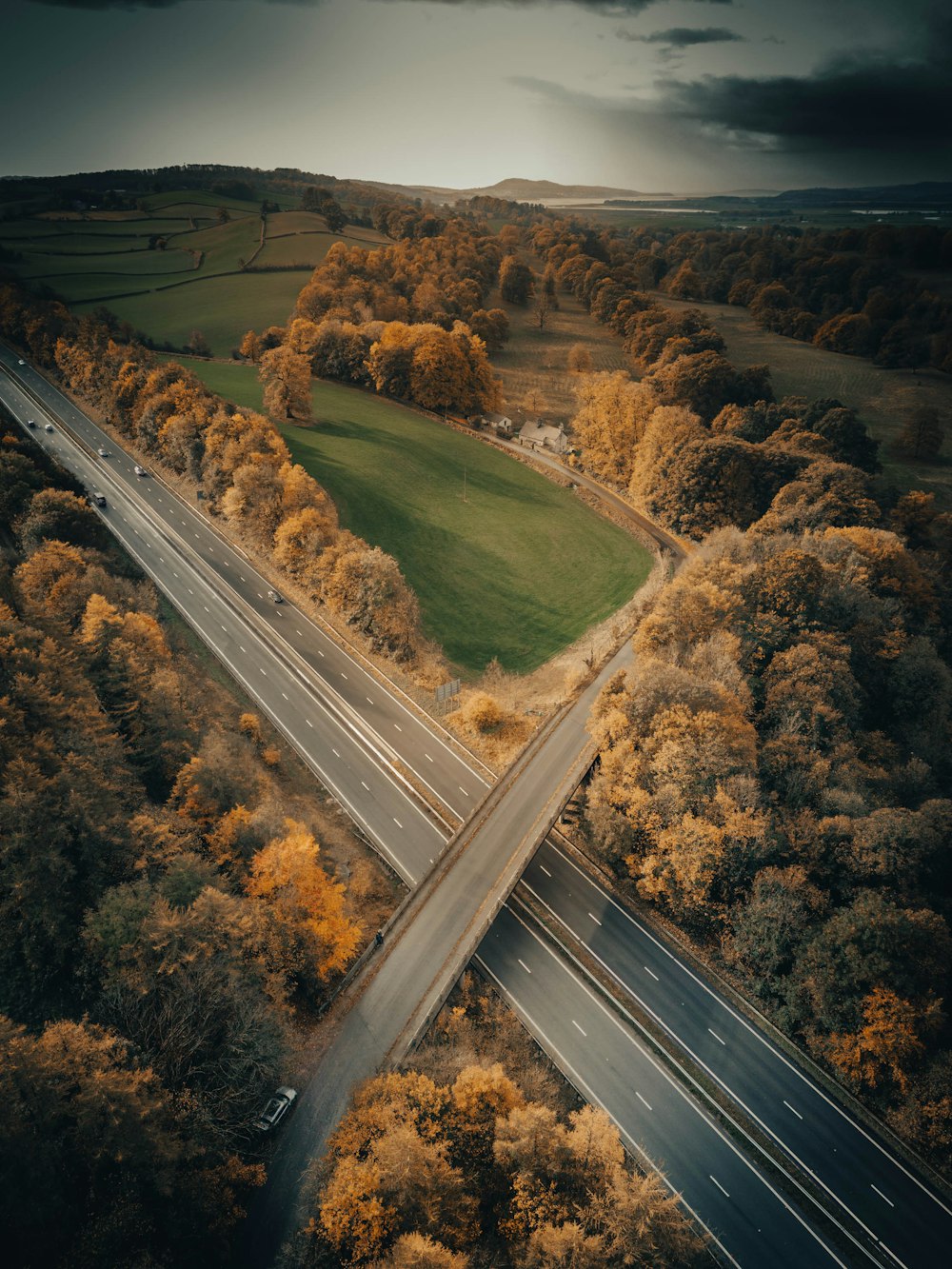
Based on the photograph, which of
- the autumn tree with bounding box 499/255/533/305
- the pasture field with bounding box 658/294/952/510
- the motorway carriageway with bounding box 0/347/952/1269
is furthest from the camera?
the autumn tree with bounding box 499/255/533/305

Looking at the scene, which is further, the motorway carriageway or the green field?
the green field

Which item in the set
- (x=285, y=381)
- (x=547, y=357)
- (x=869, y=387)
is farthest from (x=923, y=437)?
(x=285, y=381)

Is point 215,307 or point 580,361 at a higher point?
point 215,307

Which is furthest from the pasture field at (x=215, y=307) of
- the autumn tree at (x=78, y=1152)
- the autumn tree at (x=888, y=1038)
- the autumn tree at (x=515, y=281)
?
the autumn tree at (x=888, y=1038)

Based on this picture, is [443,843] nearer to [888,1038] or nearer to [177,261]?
[888,1038]

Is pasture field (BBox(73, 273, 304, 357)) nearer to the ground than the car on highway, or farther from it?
farther from it

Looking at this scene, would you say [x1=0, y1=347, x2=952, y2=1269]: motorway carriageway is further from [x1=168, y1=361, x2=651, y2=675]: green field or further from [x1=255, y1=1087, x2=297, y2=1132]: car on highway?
[x1=168, y1=361, x2=651, y2=675]: green field

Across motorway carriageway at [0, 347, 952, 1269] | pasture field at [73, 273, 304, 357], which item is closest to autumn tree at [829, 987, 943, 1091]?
motorway carriageway at [0, 347, 952, 1269]

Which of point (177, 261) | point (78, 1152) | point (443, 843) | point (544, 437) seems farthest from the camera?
point (177, 261)
